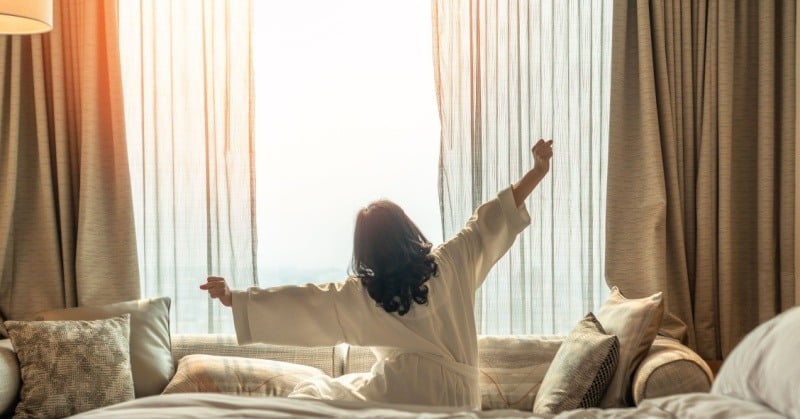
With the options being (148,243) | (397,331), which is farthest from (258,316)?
(148,243)

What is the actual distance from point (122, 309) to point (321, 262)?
3.20ft

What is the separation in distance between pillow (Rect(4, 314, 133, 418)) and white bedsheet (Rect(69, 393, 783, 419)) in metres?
1.44

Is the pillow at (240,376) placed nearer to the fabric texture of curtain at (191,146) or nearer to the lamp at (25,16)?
A: the fabric texture of curtain at (191,146)

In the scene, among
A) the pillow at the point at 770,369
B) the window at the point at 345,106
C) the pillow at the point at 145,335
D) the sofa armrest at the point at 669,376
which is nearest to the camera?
the pillow at the point at 770,369

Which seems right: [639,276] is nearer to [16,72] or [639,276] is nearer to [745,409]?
[745,409]

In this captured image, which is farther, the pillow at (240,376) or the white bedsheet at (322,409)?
the pillow at (240,376)

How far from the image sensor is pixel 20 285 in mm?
3963

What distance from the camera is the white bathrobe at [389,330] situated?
3.07m

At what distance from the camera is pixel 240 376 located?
11.4ft

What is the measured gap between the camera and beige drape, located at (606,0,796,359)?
3830 millimetres

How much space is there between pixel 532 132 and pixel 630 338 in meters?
1.26

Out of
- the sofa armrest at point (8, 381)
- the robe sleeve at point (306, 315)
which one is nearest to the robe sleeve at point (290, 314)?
the robe sleeve at point (306, 315)

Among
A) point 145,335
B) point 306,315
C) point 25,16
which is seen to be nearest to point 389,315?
point 306,315

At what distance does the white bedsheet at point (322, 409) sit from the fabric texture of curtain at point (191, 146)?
198 cm
